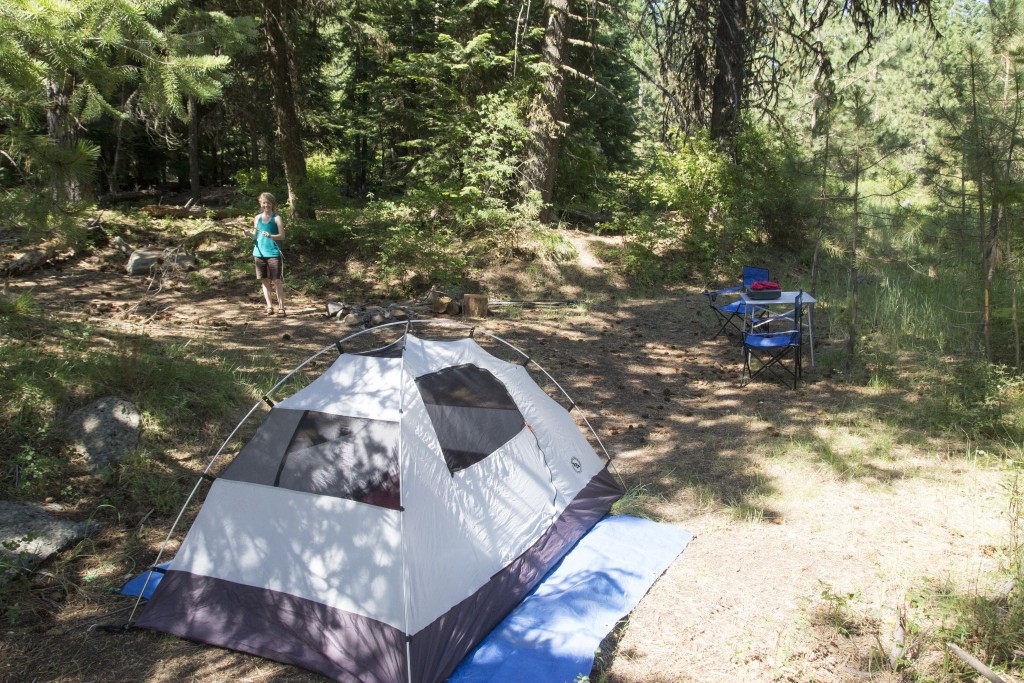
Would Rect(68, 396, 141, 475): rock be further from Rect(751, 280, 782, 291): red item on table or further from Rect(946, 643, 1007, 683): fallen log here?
Rect(751, 280, 782, 291): red item on table

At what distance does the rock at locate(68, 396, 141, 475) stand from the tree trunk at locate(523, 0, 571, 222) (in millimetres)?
7628

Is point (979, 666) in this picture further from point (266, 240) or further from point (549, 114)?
point (549, 114)

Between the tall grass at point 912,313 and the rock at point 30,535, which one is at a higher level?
the tall grass at point 912,313

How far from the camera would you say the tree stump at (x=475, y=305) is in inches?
365

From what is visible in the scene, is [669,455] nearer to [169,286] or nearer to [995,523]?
[995,523]

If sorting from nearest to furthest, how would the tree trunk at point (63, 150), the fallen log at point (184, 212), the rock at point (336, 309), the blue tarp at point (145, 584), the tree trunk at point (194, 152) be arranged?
the tree trunk at point (63, 150)
the blue tarp at point (145, 584)
the rock at point (336, 309)
the fallen log at point (184, 212)
the tree trunk at point (194, 152)

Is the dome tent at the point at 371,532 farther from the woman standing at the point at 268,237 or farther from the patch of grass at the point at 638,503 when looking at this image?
the woman standing at the point at 268,237

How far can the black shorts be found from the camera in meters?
8.20

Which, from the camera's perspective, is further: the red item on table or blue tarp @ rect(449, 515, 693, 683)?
the red item on table

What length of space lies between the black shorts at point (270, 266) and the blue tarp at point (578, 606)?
17.3 feet

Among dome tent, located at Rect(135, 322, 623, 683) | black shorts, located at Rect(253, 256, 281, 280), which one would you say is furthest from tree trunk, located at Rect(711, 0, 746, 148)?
dome tent, located at Rect(135, 322, 623, 683)

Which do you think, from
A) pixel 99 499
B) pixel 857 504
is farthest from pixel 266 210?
pixel 857 504

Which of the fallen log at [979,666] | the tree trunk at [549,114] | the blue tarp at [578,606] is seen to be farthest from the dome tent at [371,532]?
the tree trunk at [549,114]

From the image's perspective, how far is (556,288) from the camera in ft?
35.8
